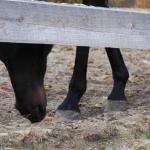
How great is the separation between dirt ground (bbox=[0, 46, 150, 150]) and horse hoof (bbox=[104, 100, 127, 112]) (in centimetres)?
6

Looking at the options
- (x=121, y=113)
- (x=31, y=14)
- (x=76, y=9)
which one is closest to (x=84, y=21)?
(x=76, y=9)

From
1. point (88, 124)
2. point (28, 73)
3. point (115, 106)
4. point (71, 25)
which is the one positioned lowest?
point (115, 106)

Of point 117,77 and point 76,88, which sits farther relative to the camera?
point 117,77

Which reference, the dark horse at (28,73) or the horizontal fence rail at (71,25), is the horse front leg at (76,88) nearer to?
the dark horse at (28,73)

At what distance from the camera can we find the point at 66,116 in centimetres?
429

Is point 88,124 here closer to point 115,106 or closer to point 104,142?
point 104,142

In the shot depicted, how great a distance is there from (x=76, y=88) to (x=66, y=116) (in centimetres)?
26

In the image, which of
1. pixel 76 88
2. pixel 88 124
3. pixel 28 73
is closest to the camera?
pixel 28 73

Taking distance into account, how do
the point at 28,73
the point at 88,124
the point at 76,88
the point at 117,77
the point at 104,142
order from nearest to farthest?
1. the point at 28,73
2. the point at 104,142
3. the point at 88,124
4. the point at 76,88
5. the point at 117,77

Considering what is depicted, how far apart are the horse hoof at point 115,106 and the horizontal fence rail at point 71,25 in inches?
64.1

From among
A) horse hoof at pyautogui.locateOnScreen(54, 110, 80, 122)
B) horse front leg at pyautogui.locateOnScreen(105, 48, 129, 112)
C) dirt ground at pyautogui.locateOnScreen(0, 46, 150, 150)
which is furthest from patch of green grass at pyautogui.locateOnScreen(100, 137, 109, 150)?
horse front leg at pyautogui.locateOnScreen(105, 48, 129, 112)

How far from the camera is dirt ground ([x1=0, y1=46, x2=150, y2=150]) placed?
12.1ft

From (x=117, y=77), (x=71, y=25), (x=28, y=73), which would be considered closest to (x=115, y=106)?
(x=117, y=77)

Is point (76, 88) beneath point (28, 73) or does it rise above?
beneath
